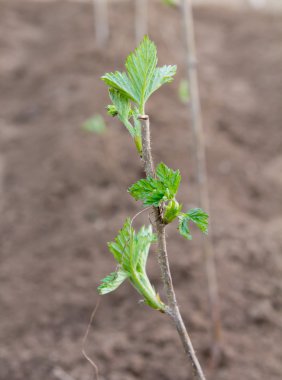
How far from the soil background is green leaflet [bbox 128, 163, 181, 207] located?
1.77 m

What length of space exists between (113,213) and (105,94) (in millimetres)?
2058

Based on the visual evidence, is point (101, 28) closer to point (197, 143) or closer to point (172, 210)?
point (197, 143)

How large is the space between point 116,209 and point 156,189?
3.20 meters

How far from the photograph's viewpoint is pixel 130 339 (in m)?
2.70

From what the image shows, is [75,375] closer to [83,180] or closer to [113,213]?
[113,213]

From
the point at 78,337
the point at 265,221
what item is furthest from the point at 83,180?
the point at 78,337

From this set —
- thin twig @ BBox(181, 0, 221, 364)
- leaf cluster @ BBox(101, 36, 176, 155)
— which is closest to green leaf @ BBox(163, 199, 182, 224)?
leaf cluster @ BBox(101, 36, 176, 155)

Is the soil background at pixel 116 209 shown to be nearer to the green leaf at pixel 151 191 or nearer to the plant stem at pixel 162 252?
the plant stem at pixel 162 252

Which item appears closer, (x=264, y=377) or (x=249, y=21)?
(x=264, y=377)

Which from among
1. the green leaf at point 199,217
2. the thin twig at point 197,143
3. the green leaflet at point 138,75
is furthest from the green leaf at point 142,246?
the thin twig at point 197,143

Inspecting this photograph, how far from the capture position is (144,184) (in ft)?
2.85

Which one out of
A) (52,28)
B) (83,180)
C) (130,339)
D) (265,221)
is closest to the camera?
(130,339)

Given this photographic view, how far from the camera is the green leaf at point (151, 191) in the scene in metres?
0.87

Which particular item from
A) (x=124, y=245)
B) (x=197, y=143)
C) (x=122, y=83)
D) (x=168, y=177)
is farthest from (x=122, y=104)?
(x=197, y=143)
